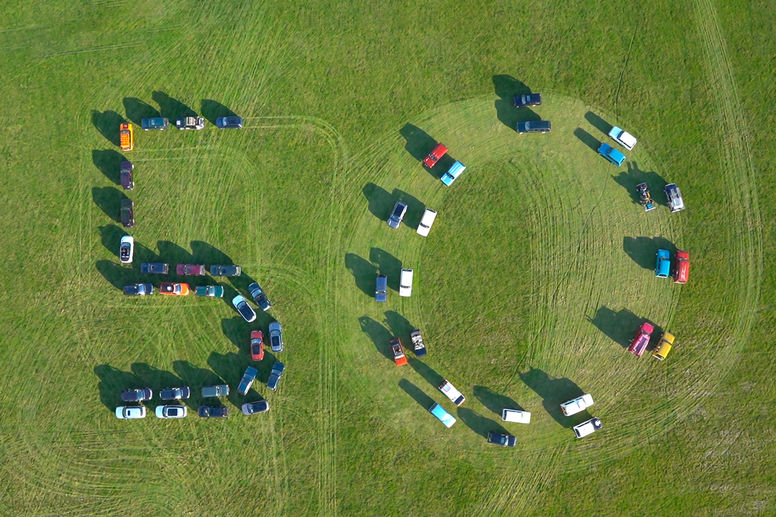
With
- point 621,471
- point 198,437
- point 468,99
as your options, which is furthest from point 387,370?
point 468,99

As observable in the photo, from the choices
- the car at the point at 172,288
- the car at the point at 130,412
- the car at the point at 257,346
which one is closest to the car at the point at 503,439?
the car at the point at 257,346

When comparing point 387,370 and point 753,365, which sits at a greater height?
point 753,365

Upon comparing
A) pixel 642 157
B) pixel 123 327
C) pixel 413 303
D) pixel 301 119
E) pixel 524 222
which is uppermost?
pixel 642 157

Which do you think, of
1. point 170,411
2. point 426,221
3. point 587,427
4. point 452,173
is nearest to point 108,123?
point 170,411

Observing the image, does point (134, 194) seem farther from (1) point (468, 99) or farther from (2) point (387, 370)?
(1) point (468, 99)

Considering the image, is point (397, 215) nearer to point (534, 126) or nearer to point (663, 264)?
point (534, 126)

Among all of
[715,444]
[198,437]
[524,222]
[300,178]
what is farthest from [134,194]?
[715,444]
